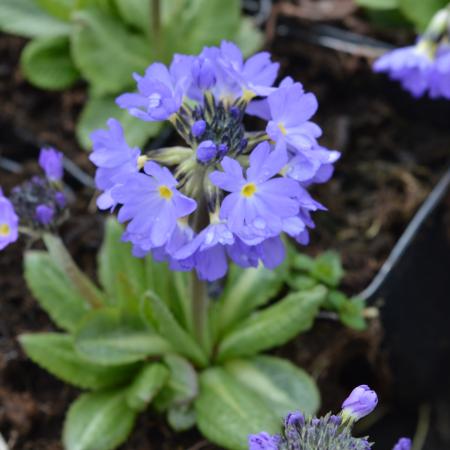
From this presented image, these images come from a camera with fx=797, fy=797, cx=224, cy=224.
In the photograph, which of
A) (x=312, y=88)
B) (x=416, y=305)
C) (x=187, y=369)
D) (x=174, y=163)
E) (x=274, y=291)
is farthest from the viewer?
(x=312, y=88)

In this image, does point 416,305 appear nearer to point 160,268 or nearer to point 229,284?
point 229,284

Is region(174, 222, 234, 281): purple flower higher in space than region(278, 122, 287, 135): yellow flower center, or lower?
lower

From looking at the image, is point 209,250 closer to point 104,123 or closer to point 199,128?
point 199,128

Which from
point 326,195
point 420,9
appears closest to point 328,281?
point 326,195

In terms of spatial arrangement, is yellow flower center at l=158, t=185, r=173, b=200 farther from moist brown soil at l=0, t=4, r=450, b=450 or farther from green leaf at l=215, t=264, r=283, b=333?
moist brown soil at l=0, t=4, r=450, b=450

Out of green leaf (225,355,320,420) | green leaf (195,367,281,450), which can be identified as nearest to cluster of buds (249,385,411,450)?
green leaf (195,367,281,450)

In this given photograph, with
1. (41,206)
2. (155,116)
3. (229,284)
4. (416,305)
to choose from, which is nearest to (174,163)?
(155,116)

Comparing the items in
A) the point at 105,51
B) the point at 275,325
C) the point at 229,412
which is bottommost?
the point at 229,412
